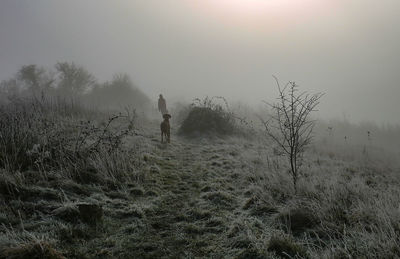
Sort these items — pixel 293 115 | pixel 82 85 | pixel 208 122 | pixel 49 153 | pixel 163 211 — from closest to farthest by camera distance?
1. pixel 163 211
2. pixel 49 153
3. pixel 293 115
4. pixel 208 122
5. pixel 82 85

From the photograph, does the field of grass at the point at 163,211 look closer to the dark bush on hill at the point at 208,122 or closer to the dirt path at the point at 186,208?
the dirt path at the point at 186,208

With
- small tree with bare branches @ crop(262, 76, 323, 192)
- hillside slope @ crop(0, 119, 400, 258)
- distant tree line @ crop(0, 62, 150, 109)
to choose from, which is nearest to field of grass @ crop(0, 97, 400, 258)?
hillside slope @ crop(0, 119, 400, 258)

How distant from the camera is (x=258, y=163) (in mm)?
7227

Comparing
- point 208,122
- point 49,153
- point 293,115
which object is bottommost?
point 49,153

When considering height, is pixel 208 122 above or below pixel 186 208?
above

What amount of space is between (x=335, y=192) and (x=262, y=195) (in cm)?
105

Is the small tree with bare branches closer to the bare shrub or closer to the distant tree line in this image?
the bare shrub

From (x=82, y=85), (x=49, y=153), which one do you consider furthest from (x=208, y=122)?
(x=82, y=85)

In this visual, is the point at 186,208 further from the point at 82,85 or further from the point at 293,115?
the point at 82,85

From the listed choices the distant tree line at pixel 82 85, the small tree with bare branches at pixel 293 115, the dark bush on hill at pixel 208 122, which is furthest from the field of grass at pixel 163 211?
the distant tree line at pixel 82 85

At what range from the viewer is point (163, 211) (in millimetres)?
3904

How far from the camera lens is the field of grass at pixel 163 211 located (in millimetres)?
2641

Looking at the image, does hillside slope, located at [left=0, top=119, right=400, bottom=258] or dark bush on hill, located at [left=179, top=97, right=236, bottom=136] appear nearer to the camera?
hillside slope, located at [left=0, top=119, right=400, bottom=258]

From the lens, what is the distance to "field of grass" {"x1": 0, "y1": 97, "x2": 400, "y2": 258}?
8.66 ft
